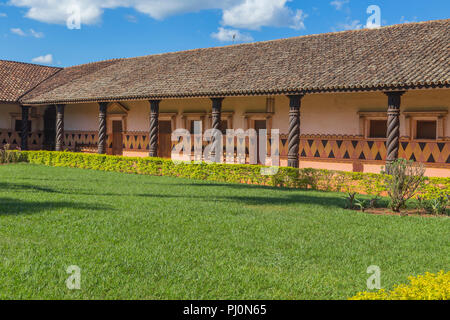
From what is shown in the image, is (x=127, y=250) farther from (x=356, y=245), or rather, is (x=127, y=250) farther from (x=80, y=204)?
(x=80, y=204)

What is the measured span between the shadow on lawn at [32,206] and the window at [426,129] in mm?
11562

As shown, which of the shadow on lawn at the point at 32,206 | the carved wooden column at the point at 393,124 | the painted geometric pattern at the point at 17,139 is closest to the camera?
the shadow on lawn at the point at 32,206

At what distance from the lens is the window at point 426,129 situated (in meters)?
15.5

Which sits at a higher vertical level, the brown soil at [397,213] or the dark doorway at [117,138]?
the dark doorway at [117,138]

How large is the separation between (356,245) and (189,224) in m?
2.63

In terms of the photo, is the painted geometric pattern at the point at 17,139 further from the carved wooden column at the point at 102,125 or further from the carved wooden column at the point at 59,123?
the carved wooden column at the point at 102,125

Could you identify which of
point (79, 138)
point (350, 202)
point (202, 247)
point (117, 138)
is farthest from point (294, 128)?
point (79, 138)

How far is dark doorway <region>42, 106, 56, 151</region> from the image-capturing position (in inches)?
1038

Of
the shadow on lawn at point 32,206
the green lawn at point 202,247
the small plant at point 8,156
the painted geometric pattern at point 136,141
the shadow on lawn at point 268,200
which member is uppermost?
the painted geometric pattern at point 136,141

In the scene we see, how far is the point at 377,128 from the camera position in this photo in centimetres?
1656

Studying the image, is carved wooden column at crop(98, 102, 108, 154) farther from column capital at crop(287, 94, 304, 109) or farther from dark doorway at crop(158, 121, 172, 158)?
column capital at crop(287, 94, 304, 109)

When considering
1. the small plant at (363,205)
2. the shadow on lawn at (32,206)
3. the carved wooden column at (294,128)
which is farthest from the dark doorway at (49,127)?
the small plant at (363,205)

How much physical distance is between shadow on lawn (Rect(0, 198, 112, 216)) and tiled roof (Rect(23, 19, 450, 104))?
8.08 meters
